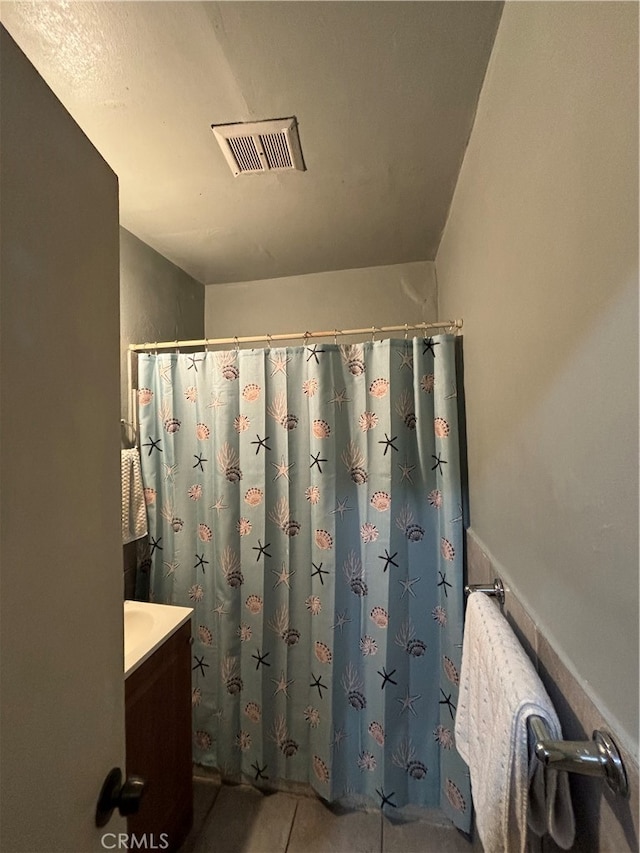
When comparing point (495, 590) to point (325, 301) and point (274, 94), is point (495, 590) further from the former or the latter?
point (325, 301)

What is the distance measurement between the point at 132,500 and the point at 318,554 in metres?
0.80

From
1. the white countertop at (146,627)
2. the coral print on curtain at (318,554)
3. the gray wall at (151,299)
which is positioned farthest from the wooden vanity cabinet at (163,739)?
the gray wall at (151,299)

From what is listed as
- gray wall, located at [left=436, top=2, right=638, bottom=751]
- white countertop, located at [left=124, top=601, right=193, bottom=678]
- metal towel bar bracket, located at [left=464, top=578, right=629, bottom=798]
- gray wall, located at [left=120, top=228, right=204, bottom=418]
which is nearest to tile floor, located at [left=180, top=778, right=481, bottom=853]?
white countertop, located at [left=124, top=601, right=193, bottom=678]

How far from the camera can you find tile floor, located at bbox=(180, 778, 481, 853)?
129 cm

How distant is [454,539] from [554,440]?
0.83 metres

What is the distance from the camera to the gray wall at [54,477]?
44 cm

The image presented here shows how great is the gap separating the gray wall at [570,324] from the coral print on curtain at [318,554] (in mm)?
497

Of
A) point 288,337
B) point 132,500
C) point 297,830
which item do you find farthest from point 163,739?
point 288,337

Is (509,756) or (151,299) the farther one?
(151,299)

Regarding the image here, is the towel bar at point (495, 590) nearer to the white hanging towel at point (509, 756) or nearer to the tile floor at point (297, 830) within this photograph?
the white hanging towel at point (509, 756)

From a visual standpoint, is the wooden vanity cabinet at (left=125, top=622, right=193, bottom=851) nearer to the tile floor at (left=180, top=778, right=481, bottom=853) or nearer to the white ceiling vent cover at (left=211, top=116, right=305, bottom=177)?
the tile floor at (left=180, top=778, right=481, bottom=853)

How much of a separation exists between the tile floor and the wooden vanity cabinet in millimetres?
126

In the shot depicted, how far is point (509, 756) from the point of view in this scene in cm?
56

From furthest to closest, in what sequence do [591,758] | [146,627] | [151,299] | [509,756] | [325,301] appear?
[325,301]
[151,299]
[146,627]
[509,756]
[591,758]
